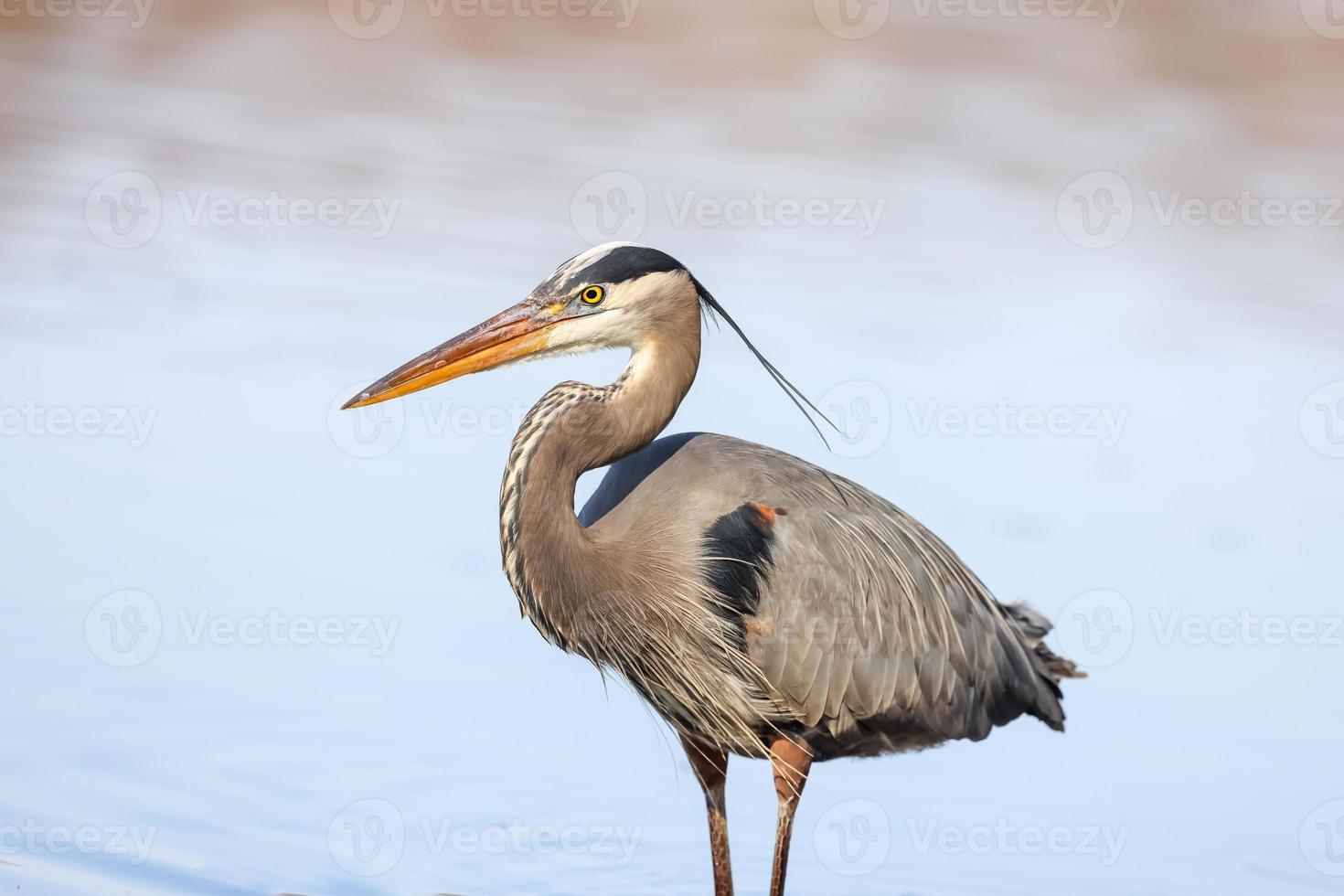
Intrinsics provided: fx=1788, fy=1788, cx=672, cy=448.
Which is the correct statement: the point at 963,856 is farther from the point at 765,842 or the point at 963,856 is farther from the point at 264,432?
the point at 264,432

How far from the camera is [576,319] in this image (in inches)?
198

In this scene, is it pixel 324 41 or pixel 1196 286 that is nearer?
pixel 1196 286

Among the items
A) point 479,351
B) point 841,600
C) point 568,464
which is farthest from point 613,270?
point 841,600

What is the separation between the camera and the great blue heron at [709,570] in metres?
4.94

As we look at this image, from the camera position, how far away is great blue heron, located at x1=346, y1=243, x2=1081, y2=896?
16.2 feet

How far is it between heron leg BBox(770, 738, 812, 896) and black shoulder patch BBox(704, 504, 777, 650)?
382 millimetres

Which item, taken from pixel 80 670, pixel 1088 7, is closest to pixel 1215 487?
pixel 80 670

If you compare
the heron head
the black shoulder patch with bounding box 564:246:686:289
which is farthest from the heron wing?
the black shoulder patch with bounding box 564:246:686:289

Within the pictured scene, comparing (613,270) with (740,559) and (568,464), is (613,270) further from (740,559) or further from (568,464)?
(740,559)

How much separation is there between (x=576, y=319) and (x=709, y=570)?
0.81 metres

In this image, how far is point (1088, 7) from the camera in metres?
13.5

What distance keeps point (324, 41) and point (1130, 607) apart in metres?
8.69

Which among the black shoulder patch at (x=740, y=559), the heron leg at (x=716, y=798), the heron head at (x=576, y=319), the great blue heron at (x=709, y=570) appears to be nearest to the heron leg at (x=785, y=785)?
the great blue heron at (x=709, y=570)

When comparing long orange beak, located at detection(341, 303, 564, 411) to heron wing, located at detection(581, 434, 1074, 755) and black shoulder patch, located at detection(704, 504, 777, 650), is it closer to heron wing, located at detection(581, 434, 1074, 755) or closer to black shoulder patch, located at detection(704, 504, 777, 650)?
heron wing, located at detection(581, 434, 1074, 755)
